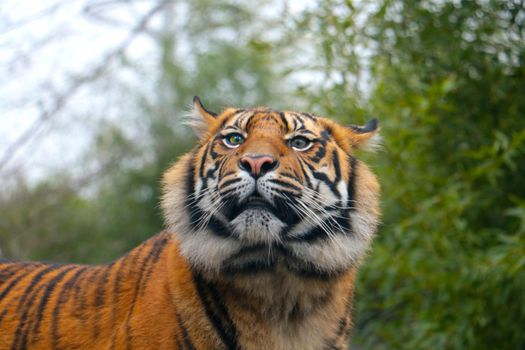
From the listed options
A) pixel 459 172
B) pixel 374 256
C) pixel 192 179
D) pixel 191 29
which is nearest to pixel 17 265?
pixel 192 179

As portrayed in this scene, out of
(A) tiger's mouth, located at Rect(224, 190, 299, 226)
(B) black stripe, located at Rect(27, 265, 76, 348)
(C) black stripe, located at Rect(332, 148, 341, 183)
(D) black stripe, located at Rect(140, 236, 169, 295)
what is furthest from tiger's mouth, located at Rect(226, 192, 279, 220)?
(B) black stripe, located at Rect(27, 265, 76, 348)

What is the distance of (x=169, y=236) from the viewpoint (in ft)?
9.13

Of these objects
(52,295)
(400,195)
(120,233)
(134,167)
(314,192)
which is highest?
(314,192)

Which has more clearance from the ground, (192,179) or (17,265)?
(192,179)

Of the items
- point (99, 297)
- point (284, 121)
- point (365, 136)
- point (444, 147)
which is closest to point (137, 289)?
point (99, 297)

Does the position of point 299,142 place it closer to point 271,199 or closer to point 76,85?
point 271,199

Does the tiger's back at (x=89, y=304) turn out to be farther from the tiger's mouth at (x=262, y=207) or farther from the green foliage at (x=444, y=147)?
the green foliage at (x=444, y=147)

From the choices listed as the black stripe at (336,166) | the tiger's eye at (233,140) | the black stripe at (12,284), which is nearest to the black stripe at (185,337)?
the tiger's eye at (233,140)

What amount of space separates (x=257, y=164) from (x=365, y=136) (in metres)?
0.82

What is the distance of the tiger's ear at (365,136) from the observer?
114 inches

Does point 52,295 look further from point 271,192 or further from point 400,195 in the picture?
point 400,195

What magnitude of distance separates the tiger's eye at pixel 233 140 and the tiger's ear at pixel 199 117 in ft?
0.99

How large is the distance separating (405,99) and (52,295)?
260 cm

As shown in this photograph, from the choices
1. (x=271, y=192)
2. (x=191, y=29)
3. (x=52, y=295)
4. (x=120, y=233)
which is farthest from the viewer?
(x=191, y=29)
